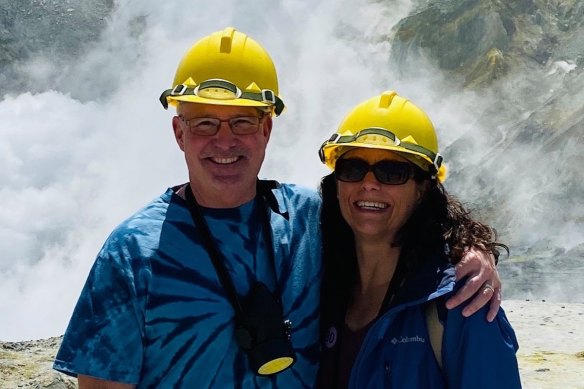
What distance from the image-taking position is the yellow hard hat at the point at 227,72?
2.46m

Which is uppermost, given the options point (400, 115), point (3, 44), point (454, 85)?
point (3, 44)

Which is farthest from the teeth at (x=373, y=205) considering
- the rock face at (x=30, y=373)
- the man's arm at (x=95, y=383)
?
the rock face at (x=30, y=373)

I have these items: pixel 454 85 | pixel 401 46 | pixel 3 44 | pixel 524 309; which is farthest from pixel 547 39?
pixel 3 44

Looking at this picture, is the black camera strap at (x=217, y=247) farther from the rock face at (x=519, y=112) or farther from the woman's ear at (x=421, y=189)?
the rock face at (x=519, y=112)

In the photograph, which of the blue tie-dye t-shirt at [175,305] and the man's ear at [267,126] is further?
the man's ear at [267,126]

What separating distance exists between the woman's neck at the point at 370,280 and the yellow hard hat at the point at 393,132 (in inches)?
12.9

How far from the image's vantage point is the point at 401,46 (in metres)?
49.0

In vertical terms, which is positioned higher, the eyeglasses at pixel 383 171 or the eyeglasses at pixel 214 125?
the eyeglasses at pixel 214 125

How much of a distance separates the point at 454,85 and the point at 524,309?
117ft

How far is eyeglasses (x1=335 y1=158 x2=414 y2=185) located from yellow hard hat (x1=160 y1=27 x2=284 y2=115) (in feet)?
1.14

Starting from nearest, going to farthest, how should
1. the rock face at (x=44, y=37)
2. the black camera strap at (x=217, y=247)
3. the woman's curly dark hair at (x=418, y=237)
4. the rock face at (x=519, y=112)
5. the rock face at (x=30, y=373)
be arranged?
the black camera strap at (x=217, y=247) < the woman's curly dark hair at (x=418, y=237) < the rock face at (x=30, y=373) < the rock face at (x=519, y=112) < the rock face at (x=44, y=37)

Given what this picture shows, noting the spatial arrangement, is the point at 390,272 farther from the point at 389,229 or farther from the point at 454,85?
the point at 454,85

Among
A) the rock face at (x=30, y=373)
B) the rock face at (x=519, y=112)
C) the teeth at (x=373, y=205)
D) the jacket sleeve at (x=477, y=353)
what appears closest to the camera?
the jacket sleeve at (x=477, y=353)

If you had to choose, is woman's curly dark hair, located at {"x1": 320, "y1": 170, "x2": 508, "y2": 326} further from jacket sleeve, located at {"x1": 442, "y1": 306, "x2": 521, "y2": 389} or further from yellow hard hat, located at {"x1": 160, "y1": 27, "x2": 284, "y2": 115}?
yellow hard hat, located at {"x1": 160, "y1": 27, "x2": 284, "y2": 115}
